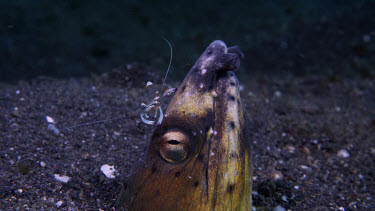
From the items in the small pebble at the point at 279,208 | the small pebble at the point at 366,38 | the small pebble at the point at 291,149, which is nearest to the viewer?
the small pebble at the point at 279,208

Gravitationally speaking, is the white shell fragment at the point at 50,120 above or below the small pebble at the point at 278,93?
below

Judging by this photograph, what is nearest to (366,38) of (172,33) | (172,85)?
(172,33)

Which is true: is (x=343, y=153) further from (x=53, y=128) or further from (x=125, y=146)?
(x=53, y=128)

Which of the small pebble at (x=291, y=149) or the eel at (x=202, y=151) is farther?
the small pebble at (x=291, y=149)

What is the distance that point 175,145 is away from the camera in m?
1.53

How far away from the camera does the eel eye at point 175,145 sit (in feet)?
5.00

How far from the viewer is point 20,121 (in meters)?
3.00

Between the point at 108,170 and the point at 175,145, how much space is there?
1139mm

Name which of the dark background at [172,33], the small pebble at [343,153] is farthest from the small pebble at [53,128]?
the small pebble at [343,153]

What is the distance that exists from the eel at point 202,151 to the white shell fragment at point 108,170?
72 centimetres

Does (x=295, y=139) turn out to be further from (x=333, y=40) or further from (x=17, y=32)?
(x=17, y=32)

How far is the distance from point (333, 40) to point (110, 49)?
612cm

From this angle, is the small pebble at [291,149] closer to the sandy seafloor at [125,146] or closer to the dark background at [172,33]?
the sandy seafloor at [125,146]

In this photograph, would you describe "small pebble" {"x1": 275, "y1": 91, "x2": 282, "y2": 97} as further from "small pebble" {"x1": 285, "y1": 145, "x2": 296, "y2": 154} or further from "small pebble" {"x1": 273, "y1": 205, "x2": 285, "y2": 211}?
"small pebble" {"x1": 273, "y1": 205, "x2": 285, "y2": 211}
